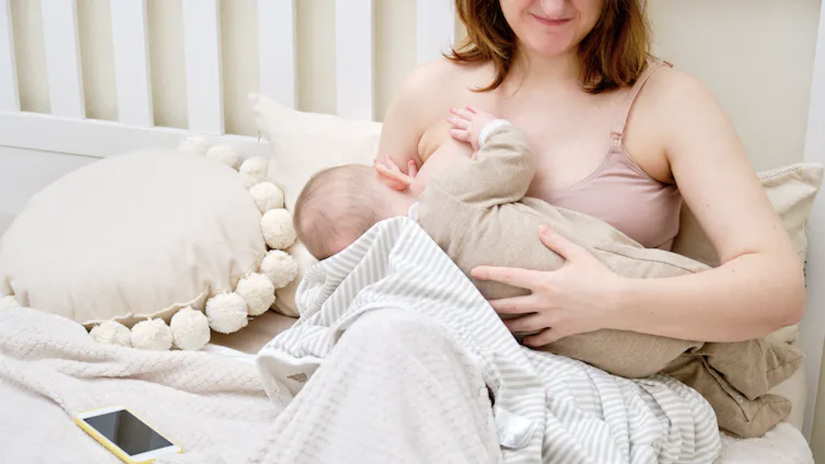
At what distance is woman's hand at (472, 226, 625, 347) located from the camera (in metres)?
1.14

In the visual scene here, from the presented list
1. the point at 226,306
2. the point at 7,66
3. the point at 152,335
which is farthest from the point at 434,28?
the point at 7,66

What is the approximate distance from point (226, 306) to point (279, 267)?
0.12 metres

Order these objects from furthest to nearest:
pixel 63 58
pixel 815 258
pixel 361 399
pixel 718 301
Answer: pixel 63 58 < pixel 815 258 < pixel 718 301 < pixel 361 399

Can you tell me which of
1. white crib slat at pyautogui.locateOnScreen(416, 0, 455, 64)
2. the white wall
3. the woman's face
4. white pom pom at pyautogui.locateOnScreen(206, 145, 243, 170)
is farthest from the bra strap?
the white wall

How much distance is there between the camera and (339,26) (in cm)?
177

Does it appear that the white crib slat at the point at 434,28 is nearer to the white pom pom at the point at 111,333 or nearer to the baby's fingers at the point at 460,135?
the baby's fingers at the point at 460,135

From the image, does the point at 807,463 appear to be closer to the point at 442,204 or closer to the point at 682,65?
the point at 442,204

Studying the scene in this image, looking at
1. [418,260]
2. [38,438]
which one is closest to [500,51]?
[418,260]

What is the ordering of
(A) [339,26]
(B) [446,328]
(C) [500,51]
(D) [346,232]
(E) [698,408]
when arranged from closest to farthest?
1. (B) [446,328]
2. (E) [698,408]
3. (D) [346,232]
4. (C) [500,51]
5. (A) [339,26]

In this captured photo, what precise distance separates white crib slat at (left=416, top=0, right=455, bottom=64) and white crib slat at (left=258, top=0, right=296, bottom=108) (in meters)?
0.29

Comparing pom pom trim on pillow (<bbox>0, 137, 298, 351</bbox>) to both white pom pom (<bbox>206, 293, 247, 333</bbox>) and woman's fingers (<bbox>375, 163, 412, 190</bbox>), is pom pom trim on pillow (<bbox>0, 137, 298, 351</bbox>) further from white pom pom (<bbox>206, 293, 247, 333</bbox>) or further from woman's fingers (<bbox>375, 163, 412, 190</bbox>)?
woman's fingers (<bbox>375, 163, 412, 190</bbox>)

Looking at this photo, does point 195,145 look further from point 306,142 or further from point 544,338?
point 544,338

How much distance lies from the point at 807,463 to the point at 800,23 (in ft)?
2.36

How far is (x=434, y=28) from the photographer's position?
1.69m
